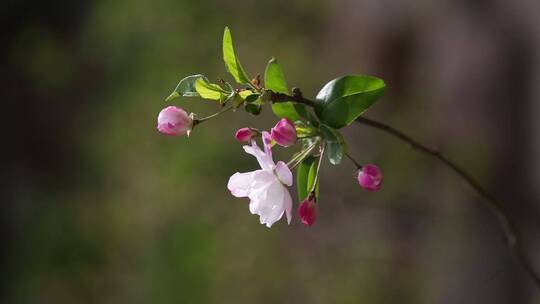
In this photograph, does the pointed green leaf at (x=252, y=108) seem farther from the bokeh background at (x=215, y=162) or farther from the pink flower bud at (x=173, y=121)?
the bokeh background at (x=215, y=162)

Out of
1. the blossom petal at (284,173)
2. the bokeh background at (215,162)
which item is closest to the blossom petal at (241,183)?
the blossom petal at (284,173)

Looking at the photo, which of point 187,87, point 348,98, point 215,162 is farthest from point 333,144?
point 215,162

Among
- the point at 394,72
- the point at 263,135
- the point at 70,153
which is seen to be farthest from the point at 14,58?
the point at 263,135

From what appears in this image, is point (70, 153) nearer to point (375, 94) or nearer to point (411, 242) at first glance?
point (411, 242)

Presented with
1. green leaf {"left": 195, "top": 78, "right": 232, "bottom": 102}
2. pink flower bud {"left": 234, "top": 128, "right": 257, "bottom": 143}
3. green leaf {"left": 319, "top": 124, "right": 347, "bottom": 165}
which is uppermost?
green leaf {"left": 195, "top": 78, "right": 232, "bottom": 102}

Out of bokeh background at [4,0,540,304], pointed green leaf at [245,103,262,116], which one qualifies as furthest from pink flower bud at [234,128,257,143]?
bokeh background at [4,0,540,304]

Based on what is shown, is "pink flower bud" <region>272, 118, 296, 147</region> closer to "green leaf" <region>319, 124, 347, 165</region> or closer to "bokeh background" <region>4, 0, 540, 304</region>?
"green leaf" <region>319, 124, 347, 165</region>
